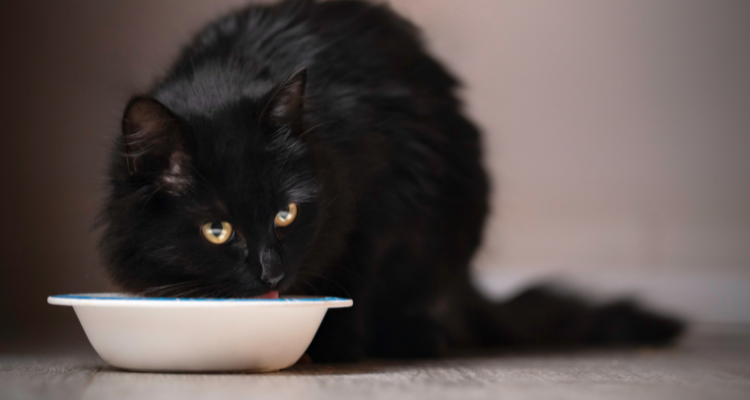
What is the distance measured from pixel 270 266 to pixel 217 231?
0.39 ft

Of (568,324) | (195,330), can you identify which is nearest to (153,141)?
(195,330)

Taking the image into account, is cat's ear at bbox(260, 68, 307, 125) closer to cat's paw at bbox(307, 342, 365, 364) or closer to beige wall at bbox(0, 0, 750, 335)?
cat's paw at bbox(307, 342, 365, 364)

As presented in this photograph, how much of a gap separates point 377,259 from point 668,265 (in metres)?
1.52

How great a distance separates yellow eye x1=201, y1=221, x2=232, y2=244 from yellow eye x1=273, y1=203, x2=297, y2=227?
0.28 ft

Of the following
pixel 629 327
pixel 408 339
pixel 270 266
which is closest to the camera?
pixel 270 266

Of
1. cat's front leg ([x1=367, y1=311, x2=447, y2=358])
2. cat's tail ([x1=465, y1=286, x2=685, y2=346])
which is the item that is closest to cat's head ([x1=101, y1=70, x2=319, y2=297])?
cat's front leg ([x1=367, y1=311, x2=447, y2=358])

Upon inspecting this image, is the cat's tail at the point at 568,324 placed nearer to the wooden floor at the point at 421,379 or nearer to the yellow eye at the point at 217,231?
the wooden floor at the point at 421,379

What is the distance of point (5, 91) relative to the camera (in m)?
1.81

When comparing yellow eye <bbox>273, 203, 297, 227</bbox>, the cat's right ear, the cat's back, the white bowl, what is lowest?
the white bowl

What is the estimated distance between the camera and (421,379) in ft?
3.64

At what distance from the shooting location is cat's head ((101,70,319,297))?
1.19 meters

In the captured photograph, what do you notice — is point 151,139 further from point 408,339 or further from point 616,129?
point 616,129

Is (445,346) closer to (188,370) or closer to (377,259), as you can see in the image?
(377,259)

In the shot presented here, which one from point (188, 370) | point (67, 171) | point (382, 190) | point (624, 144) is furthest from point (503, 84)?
point (188, 370)
